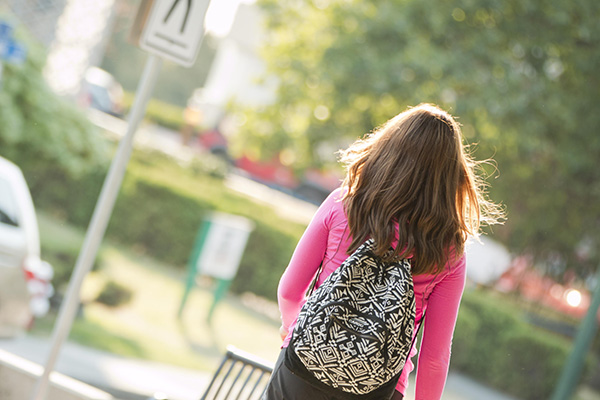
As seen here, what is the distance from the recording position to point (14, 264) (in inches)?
213

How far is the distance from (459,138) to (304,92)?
1254 cm

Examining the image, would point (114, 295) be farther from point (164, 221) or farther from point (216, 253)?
point (164, 221)

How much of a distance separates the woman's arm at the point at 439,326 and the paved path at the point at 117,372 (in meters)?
4.08

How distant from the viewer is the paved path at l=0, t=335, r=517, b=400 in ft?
20.9

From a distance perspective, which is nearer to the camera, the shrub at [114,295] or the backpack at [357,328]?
the backpack at [357,328]

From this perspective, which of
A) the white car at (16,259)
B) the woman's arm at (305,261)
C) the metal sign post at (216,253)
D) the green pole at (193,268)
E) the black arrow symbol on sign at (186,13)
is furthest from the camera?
the metal sign post at (216,253)

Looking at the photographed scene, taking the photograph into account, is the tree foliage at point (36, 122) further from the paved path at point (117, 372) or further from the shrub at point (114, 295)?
the paved path at point (117, 372)

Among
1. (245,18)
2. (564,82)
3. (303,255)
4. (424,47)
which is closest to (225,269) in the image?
(424,47)

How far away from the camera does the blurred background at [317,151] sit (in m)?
9.28

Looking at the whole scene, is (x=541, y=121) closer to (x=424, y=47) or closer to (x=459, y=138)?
(x=424, y=47)

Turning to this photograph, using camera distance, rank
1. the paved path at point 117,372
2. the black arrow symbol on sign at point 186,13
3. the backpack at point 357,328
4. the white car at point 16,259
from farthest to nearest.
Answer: the paved path at point 117,372, the white car at point 16,259, the black arrow symbol on sign at point 186,13, the backpack at point 357,328

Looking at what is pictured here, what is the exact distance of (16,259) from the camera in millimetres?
5410

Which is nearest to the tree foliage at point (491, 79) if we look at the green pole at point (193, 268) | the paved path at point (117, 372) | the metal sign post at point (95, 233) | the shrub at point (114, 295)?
the green pole at point (193, 268)

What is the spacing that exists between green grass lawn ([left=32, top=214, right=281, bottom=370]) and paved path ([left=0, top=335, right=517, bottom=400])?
1.09 feet
